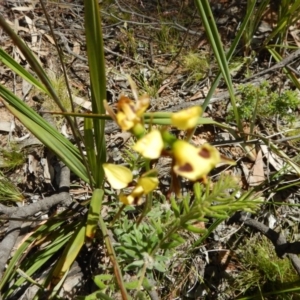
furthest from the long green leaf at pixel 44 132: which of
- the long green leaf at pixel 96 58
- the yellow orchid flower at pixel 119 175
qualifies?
the yellow orchid flower at pixel 119 175

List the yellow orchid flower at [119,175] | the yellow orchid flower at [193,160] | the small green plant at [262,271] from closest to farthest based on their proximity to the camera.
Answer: the yellow orchid flower at [193,160] → the yellow orchid flower at [119,175] → the small green plant at [262,271]

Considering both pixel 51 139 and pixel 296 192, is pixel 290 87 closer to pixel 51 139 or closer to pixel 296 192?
pixel 296 192

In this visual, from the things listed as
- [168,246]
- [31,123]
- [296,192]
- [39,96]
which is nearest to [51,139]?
[31,123]

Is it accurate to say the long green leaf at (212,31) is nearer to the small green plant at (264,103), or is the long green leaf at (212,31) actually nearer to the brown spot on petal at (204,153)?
the small green plant at (264,103)

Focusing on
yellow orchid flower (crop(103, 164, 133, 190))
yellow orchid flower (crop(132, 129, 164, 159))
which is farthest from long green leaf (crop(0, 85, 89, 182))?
yellow orchid flower (crop(132, 129, 164, 159))

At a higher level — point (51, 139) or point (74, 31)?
point (74, 31)

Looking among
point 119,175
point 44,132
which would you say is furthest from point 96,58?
point 119,175

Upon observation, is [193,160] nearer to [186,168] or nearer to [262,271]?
[186,168]

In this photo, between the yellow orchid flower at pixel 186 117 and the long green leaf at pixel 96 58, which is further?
the long green leaf at pixel 96 58
